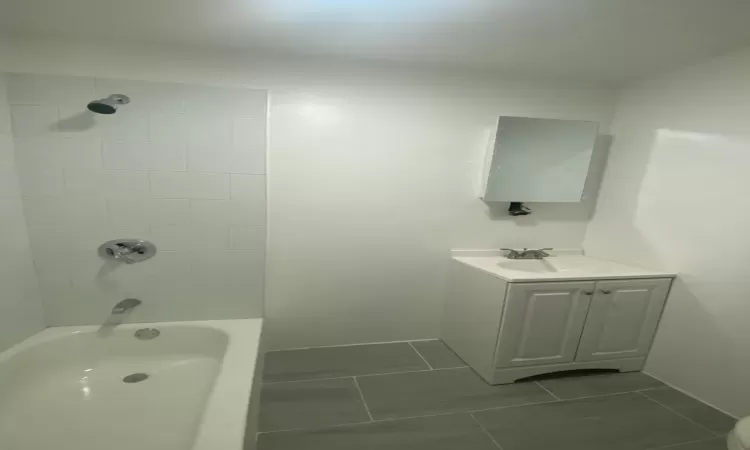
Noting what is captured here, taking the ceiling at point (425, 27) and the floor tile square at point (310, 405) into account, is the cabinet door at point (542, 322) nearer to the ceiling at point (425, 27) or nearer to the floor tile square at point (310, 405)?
the floor tile square at point (310, 405)

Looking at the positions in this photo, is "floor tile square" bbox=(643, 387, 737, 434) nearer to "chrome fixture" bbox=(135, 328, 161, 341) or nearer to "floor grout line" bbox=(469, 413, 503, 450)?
"floor grout line" bbox=(469, 413, 503, 450)

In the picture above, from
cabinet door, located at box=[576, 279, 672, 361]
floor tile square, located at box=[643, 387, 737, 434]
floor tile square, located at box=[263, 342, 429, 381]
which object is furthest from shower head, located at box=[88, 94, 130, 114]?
floor tile square, located at box=[643, 387, 737, 434]

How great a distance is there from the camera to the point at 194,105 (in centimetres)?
187

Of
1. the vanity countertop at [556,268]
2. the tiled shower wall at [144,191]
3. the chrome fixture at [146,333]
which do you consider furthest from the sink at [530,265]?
the chrome fixture at [146,333]

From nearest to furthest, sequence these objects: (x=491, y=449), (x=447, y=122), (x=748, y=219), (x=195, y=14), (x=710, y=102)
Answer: (x=195, y=14) < (x=491, y=449) < (x=748, y=219) < (x=710, y=102) < (x=447, y=122)

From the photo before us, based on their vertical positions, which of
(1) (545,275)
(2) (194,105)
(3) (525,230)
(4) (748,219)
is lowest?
(1) (545,275)

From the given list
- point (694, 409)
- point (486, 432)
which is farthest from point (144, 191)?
point (694, 409)

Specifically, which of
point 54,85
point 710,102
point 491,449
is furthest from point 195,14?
point 710,102

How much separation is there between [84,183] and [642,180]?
3326mm

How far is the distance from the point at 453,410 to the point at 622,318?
125 centimetres

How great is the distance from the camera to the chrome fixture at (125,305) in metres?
1.93

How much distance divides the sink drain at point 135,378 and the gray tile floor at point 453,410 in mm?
635

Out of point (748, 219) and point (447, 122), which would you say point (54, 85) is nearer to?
point (447, 122)

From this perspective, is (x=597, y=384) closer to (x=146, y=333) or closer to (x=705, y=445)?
(x=705, y=445)
